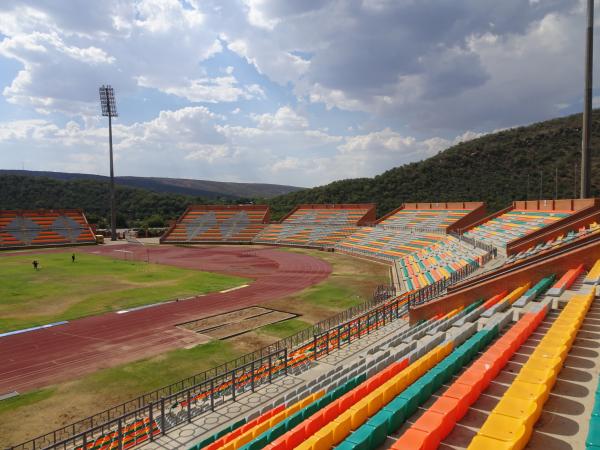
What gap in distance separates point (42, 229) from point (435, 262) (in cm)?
7204

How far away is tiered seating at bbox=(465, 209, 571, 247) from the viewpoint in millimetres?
35688

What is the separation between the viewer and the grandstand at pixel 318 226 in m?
66.8

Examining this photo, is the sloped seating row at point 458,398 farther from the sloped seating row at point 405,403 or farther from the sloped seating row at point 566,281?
the sloped seating row at point 566,281

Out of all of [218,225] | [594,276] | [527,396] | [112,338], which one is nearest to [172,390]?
[112,338]

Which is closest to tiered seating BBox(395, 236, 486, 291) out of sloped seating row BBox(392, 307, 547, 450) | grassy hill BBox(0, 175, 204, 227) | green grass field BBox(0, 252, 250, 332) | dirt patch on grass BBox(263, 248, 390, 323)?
dirt patch on grass BBox(263, 248, 390, 323)

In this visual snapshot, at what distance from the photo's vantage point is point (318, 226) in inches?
2832

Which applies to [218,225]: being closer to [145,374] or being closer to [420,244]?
[420,244]

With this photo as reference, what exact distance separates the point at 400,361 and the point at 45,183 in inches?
6388

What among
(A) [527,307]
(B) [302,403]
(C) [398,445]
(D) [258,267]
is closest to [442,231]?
(D) [258,267]

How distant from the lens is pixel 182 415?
11.8 metres

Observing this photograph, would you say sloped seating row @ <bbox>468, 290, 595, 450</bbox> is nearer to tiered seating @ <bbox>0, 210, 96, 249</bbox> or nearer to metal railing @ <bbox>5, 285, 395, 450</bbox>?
metal railing @ <bbox>5, 285, 395, 450</bbox>

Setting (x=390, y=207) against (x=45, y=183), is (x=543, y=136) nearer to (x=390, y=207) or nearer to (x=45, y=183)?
(x=390, y=207)

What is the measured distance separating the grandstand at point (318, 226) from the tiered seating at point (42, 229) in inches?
1378

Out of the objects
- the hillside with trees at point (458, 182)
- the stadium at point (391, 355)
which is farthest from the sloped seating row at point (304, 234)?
the hillside with trees at point (458, 182)
